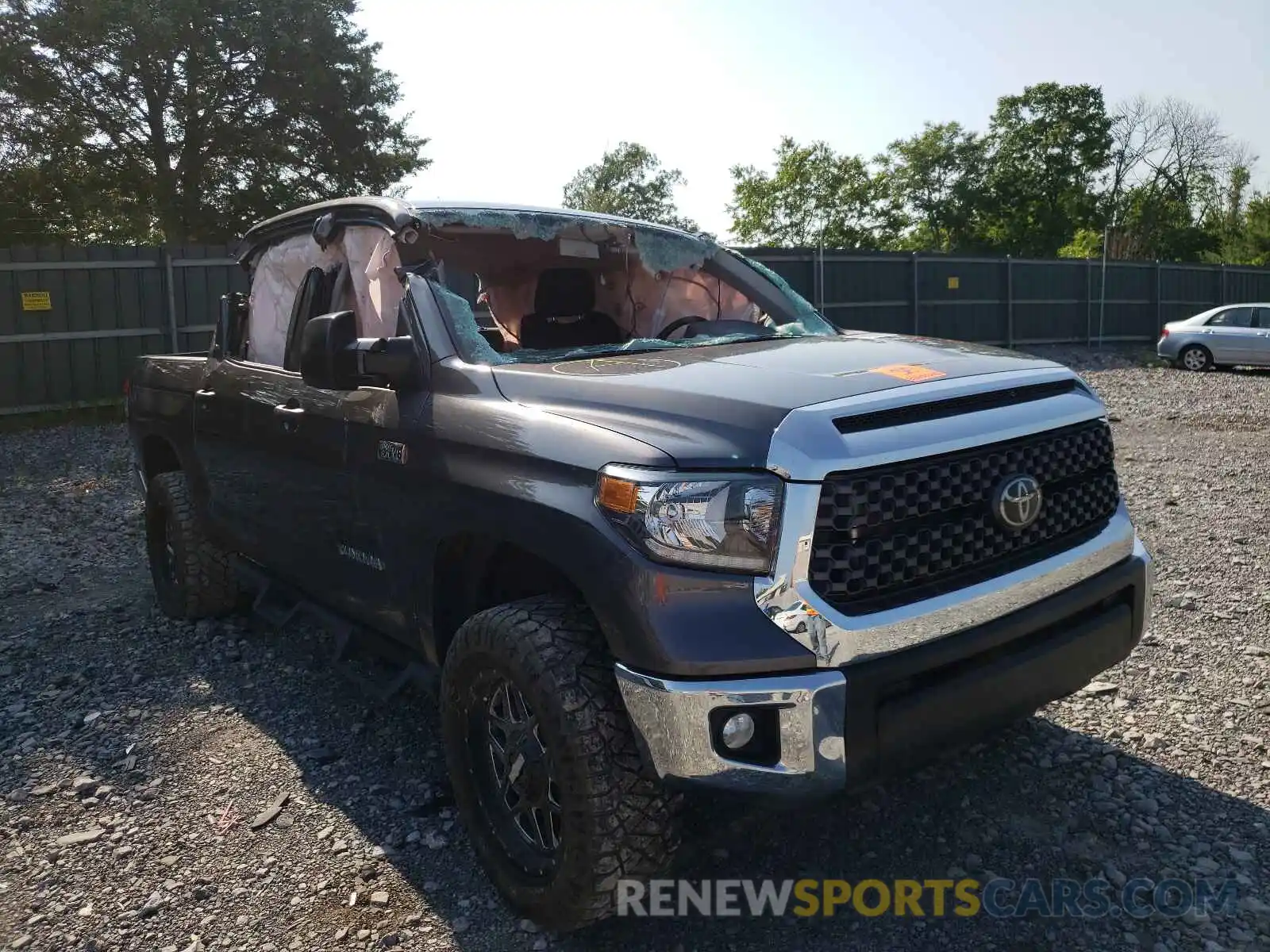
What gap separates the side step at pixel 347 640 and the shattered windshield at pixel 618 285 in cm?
116

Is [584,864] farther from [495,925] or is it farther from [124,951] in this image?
[124,951]

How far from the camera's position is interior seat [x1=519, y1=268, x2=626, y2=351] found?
13.7ft

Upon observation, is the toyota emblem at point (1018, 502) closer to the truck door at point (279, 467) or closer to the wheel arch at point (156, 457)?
the truck door at point (279, 467)

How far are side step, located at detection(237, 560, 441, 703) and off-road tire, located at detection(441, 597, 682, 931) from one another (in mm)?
760

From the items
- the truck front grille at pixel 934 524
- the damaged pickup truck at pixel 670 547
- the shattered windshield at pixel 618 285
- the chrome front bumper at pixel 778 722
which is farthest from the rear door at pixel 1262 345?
the chrome front bumper at pixel 778 722

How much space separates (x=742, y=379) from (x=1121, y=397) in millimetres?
13068

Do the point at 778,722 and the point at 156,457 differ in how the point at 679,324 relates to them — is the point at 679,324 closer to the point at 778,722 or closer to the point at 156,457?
the point at 778,722

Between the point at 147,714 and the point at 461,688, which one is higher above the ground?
the point at 461,688

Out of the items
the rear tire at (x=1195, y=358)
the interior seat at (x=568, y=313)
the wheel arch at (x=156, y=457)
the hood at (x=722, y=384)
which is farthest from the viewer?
the rear tire at (x=1195, y=358)

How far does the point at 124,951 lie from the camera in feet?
8.57

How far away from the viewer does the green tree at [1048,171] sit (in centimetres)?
5334

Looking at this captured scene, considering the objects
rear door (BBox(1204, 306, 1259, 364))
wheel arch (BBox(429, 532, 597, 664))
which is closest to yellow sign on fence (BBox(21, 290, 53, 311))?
wheel arch (BBox(429, 532, 597, 664))

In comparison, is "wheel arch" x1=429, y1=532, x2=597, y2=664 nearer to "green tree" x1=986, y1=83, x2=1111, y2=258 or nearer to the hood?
the hood

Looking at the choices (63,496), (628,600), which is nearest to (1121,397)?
(63,496)
